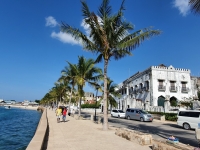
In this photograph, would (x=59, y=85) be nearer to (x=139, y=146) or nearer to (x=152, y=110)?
(x=152, y=110)

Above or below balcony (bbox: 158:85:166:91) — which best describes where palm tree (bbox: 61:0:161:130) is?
above

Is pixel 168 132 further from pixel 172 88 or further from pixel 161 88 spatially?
pixel 172 88

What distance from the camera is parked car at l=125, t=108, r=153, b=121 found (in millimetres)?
26955

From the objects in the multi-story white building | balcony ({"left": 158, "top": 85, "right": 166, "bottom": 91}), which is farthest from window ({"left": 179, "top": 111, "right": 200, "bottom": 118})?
balcony ({"left": 158, "top": 85, "right": 166, "bottom": 91})

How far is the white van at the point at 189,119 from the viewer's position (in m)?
17.5

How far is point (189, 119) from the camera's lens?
1808cm

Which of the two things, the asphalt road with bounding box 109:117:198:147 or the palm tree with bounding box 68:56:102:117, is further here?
the palm tree with bounding box 68:56:102:117

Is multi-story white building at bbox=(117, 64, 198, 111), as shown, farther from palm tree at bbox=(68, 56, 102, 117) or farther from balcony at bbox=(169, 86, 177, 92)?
palm tree at bbox=(68, 56, 102, 117)

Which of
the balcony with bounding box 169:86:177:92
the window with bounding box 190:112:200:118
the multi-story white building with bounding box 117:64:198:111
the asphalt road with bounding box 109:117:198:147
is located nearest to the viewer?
the asphalt road with bounding box 109:117:198:147

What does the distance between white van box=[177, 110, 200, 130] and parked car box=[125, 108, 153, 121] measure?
8074 millimetres

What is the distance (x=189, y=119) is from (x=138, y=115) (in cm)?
1071

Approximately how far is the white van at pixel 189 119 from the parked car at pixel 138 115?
807cm

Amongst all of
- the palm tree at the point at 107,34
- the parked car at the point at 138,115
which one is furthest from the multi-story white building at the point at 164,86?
the palm tree at the point at 107,34

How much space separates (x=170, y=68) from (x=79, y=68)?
22680 mm
